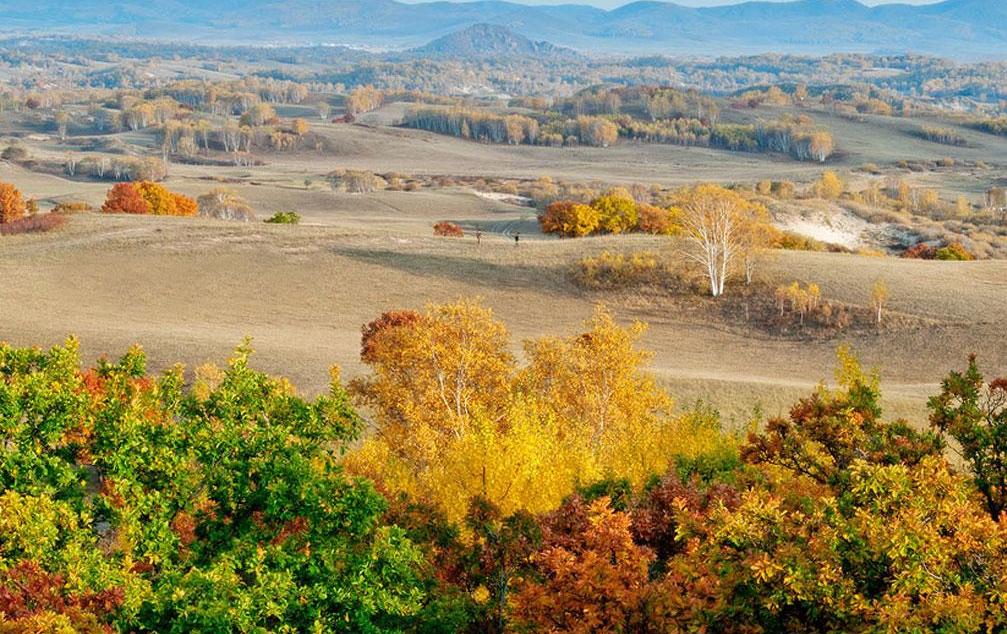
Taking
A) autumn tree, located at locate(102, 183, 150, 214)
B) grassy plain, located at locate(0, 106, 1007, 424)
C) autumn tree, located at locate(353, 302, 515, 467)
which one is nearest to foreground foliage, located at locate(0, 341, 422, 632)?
autumn tree, located at locate(353, 302, 515, 467)

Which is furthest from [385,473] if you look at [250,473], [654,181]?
[654,181]

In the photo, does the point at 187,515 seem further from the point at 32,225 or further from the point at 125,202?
the point at 125,202

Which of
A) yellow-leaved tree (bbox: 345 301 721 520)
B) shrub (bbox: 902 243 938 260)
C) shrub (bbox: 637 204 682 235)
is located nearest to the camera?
yellow-leaved tree (bbox: 345 301 721 520)

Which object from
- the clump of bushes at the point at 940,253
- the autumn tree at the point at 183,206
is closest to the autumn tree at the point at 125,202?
the autumn tree at the point at 183,206

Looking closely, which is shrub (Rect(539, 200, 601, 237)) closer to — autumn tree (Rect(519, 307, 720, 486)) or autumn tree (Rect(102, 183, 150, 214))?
autumn tree (Rect(102, 183, 150, 214))

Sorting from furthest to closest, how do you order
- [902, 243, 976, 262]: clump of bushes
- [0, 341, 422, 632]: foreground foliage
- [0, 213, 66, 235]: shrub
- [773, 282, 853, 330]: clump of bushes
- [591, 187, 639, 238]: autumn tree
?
[591, 187, 639, 238]: autumn tree → [902, 243, 976, 262]: clump of bushes → [0, 213, 66, 235]: shrub → [773, 282, 853, 330]: clump of bushes → [0, 341, 422, 632]: foreground foliage

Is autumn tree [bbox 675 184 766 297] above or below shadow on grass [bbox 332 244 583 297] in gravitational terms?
above

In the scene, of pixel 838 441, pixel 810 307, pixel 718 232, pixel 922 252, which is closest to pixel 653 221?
pixel 922 252
